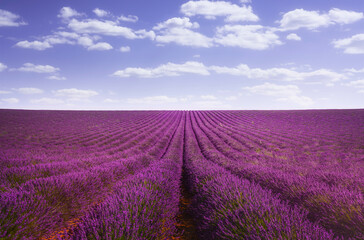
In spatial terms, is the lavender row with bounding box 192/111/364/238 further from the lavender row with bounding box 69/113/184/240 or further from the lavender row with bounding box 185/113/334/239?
the lavender row with bounding box 69/113/184/240

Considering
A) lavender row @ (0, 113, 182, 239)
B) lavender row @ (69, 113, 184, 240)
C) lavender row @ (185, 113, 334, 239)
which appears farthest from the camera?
lavender row @ (0, 113, 182, 239)

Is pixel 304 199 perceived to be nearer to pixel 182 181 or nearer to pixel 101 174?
pixel 182 181

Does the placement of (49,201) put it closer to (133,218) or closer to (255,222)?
(133,218)

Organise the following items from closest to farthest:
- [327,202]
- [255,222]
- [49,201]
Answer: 1. [255,222]
2. [327,202]
3. [49,201]

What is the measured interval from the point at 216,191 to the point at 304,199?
132 centimetres

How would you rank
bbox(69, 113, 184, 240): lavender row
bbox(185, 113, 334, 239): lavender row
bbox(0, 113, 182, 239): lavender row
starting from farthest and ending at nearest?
bbox(0, 113, 182, 239): lavender row
bbox(69, 113, 184, 240): lavender row
bbox(185, 113, 334, 239): lavender row

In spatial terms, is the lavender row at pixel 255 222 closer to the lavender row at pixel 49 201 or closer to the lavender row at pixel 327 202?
the lavender row at pixel 327 202

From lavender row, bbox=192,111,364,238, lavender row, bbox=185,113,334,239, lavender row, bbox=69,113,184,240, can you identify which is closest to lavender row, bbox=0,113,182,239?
lavender row, bbox=69,113,184,240

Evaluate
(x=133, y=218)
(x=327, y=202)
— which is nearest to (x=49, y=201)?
(x=133, y=218)

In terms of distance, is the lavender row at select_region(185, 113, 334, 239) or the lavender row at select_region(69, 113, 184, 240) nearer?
the lavender row at select_region(185, 113, 334, 239)

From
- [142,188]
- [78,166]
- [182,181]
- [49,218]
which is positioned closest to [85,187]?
[49,218]

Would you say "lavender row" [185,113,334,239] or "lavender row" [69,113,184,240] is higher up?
"lavender row" [185,113,334,239]

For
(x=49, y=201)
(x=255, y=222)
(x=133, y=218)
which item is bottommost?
(x=49, y=201)

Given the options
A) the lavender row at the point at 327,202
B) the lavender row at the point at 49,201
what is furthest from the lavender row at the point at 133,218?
the lavender row at the point at 327,202
